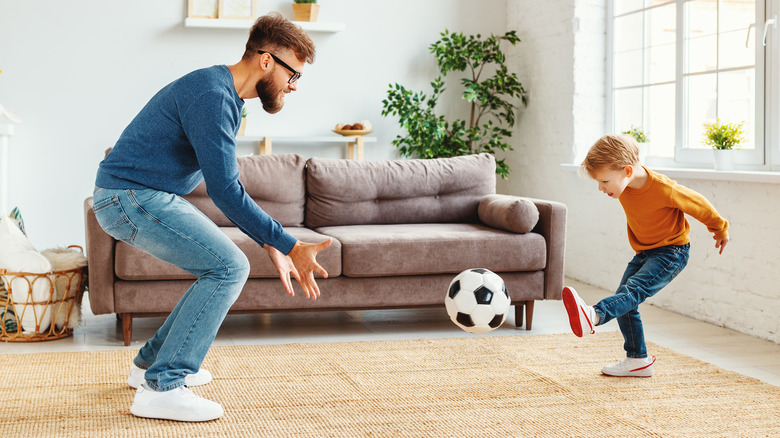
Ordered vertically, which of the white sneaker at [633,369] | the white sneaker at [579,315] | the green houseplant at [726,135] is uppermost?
the green houseplant at [726,135]

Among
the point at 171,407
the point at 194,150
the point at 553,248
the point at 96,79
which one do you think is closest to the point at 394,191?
the point at 553,248

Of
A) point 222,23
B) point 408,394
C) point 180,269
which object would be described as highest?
point 222,23

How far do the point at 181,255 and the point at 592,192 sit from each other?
10.1 ft

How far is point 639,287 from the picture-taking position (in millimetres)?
2666

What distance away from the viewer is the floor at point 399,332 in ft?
10.5

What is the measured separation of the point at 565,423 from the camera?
230 centimetres

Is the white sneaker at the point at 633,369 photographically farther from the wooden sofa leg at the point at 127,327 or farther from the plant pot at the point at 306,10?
the plant pot at the point at 306,10

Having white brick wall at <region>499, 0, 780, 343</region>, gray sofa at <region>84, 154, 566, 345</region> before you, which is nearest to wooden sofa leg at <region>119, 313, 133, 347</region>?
gray sofa at <region>84, 154, 566, 345</region>

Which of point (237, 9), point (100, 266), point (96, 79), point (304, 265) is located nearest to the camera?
point (304, 265)

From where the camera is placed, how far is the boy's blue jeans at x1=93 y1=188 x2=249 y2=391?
2240mm

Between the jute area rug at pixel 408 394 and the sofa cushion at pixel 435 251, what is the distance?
341 mm

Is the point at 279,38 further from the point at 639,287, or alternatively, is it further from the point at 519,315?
the point at 519,315

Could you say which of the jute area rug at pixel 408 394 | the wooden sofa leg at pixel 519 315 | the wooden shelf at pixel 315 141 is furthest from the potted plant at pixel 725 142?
the wooden shelf at pixel 315 141

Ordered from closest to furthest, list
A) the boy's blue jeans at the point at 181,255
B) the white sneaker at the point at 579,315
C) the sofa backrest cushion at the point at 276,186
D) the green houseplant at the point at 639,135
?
the boy's blue jeans at the point at 181,255, the white sneaker at the point at 579,315, the sofa backrest cushion at the point at 276,186, the green houseplant at the point at 639,135
